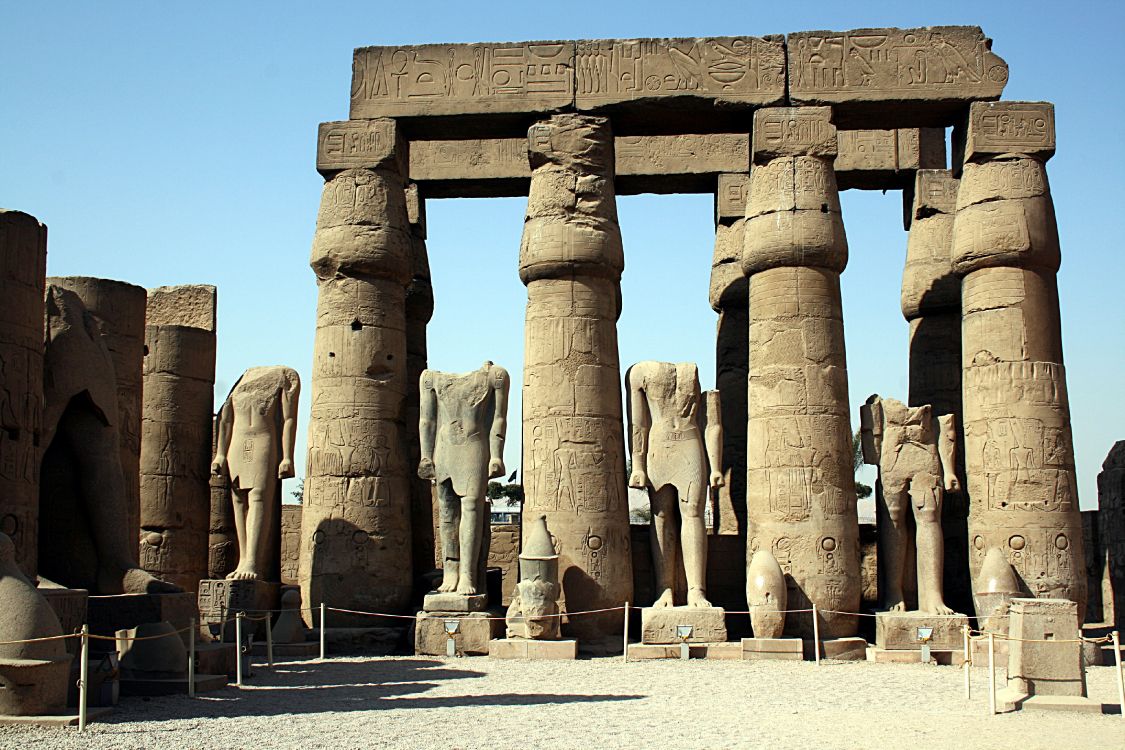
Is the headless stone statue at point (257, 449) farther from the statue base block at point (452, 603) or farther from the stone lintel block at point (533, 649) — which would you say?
the stone lintel block at point (533, 649)

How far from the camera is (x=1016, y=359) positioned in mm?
15750

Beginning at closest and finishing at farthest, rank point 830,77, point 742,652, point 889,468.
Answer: point 742,652 < point 889,468 < point 830,77

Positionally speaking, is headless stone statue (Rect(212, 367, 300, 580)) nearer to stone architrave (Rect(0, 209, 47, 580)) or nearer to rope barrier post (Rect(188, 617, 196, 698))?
rope barrier post (Rect(188, 617, 196, 698))

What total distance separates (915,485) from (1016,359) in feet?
6.41

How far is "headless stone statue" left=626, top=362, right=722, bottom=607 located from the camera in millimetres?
15664

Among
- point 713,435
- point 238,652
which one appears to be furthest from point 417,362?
point 238,652

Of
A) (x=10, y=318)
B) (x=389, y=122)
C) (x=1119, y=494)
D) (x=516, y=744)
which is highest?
(x=389, y=122)

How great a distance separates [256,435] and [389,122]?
4.44 meters

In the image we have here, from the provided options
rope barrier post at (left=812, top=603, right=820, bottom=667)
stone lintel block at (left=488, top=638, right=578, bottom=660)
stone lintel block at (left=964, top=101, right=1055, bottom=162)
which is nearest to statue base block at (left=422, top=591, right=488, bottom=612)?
stone lintel block at (left=488, top=638, right=578, bottom=660)

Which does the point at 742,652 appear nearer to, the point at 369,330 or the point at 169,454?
the point at 369,330

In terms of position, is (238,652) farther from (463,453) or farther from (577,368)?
(577,368)

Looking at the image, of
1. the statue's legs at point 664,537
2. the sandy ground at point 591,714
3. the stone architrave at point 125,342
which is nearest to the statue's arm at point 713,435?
the statue's legs at point 664,537

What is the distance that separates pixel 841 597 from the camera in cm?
1549

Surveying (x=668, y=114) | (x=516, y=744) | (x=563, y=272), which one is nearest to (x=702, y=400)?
(x=563, y=272)
